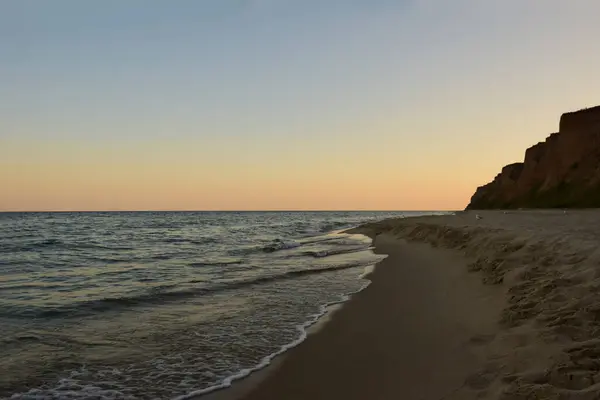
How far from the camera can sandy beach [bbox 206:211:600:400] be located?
13.8 ft

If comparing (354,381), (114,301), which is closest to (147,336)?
(114,301)

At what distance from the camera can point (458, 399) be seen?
13.6 feet

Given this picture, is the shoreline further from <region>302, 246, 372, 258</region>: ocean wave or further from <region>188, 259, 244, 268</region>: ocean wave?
<region>302, 246, 372, 258</region>: ocean wave

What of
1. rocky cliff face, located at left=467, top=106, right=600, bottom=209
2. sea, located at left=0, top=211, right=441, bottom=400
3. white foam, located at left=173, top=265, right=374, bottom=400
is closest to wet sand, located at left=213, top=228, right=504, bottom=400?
white foam, located at left=173, top=265, right=374, bottom=400

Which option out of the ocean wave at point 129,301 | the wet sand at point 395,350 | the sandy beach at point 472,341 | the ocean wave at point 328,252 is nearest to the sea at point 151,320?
the ocean wave at point 129,301

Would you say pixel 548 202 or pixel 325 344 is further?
pixel 548 202

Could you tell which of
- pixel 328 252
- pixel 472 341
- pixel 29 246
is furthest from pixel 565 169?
pixel 472 341

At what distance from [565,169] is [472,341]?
58.0 m

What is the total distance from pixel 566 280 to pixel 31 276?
15255 millimetres

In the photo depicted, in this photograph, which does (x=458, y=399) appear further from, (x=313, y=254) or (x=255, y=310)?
(x=313, y=254)

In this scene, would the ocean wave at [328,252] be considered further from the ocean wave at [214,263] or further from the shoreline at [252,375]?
the shoreline at [252,375]

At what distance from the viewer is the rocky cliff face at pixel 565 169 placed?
164 ft

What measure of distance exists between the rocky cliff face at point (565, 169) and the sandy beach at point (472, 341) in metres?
45.6

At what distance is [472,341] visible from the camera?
Answer: 234 inches
